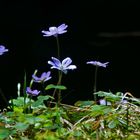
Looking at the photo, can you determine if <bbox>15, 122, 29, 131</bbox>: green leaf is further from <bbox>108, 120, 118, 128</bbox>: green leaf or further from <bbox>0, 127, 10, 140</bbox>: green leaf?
<bbox>108, 120, 118, 128</bbox>: green leaf

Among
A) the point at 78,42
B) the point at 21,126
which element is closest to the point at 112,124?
the point at 21,126

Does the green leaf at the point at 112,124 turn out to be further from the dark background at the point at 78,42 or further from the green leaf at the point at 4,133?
the dark background at the point at 78,42

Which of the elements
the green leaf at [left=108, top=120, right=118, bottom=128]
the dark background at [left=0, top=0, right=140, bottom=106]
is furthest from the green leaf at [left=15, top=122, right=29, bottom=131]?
the dark background at [left=0, top=0, right=140, bottom=106]

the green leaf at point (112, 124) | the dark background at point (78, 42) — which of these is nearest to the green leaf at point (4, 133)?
the green leaf at point (112, 124)

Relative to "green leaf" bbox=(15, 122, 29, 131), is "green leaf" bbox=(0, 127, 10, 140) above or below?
below

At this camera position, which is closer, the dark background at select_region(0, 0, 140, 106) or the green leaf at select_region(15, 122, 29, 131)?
the green leaf at select_region(15, 122, 29, 131)

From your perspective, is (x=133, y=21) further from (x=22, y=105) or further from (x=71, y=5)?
(x=22, y=105)

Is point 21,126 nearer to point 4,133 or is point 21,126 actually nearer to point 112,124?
point 4,133

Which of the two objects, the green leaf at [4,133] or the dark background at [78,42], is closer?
→ the green leaf at [4,133]

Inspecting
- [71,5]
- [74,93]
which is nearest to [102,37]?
[71,5]
